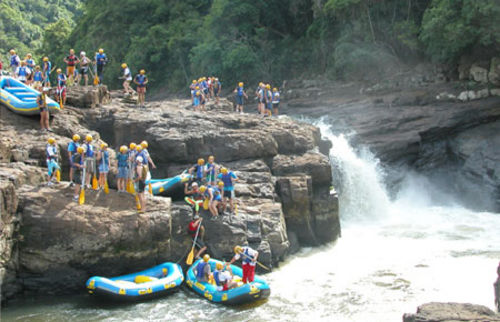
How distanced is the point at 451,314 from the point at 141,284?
8.58 meters

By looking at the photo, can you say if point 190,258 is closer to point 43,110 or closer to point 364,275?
point 364,275

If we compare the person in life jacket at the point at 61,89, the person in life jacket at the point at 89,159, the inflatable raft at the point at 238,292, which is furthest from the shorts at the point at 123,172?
the person in life jacket at the point at 61,89

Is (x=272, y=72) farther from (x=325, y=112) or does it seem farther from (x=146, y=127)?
(x=146, y=127)

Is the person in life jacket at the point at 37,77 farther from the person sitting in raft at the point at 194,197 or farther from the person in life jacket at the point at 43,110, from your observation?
the person sitting in raft at the point at 194,197

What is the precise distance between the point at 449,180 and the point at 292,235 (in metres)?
12.1

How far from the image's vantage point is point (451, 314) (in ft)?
28.0

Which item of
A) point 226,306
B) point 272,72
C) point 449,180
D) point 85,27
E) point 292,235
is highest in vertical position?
point 85,27

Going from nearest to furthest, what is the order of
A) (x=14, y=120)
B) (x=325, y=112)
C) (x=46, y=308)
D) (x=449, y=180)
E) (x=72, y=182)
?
1. (x=46, y=308)
2. (x=72, y=182)
3. (x=14, y=120)
4. (x=449, y=180)
5. (x=325, y=112)

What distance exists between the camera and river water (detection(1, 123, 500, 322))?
13.8 metres

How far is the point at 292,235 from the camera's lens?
65.4 ft

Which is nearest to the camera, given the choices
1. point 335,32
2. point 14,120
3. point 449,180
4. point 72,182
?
point 72,182

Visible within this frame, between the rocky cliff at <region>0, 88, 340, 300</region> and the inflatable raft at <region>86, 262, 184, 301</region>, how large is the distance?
500 mm

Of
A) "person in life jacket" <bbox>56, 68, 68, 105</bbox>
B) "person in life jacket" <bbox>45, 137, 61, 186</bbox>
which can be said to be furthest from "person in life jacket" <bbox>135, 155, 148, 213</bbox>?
"person in life jacket" <bbox>56, 68, 68, 105</bbox>

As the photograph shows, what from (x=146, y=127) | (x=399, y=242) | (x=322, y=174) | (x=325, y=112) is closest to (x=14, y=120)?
(x=146, y=127)
